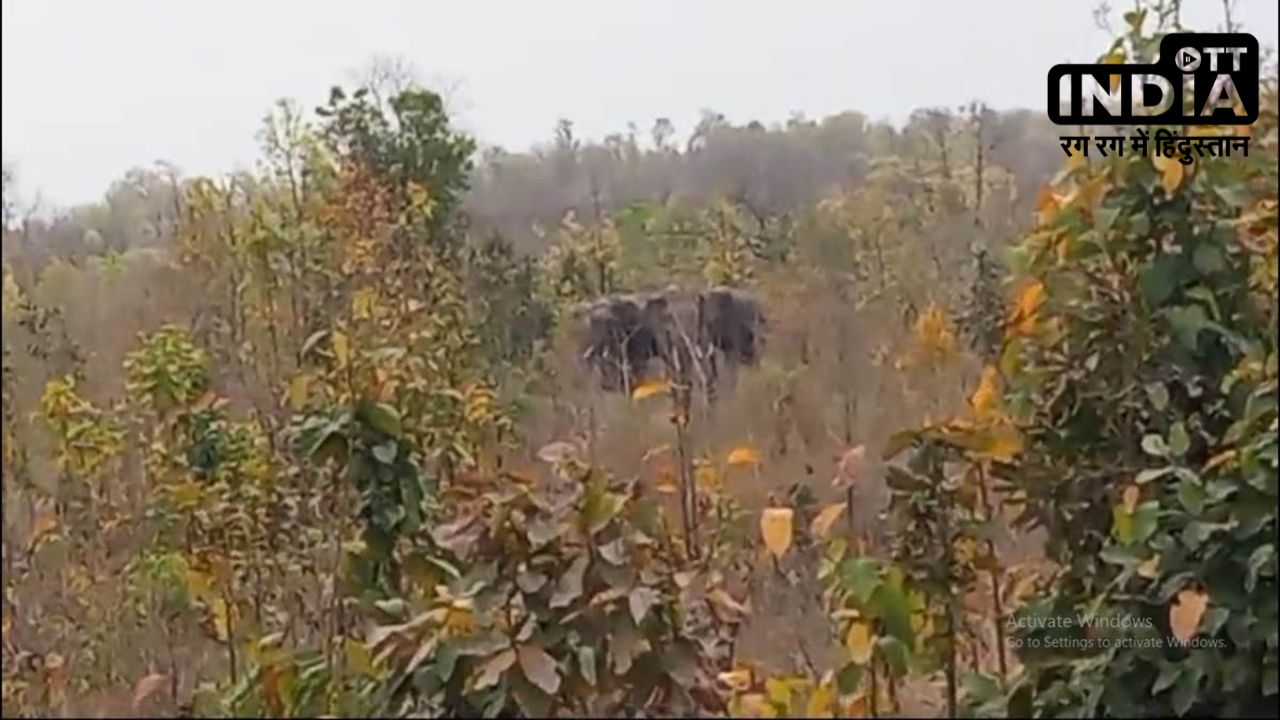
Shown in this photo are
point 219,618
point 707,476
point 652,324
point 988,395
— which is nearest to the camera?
point 988,395

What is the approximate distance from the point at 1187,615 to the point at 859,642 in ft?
1.06

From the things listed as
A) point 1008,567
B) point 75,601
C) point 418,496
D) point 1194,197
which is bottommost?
point 75,601

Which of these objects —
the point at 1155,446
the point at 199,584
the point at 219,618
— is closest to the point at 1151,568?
the point at 1155,446

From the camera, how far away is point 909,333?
7211 millimetres

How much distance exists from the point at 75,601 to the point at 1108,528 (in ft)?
8.22

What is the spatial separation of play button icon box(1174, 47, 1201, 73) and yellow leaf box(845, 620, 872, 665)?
926 millimetres

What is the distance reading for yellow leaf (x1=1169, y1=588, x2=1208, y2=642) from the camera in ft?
5.23

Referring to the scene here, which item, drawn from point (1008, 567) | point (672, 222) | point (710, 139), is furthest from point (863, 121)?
point (1008, 567)

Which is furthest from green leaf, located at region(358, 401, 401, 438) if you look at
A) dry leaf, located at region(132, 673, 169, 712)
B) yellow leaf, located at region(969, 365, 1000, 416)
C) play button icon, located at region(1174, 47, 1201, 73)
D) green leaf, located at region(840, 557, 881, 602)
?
play button icon, located at region(1174, 47, 1201, 73)

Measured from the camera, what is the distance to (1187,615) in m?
1.60

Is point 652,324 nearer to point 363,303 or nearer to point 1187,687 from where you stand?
point 363,303

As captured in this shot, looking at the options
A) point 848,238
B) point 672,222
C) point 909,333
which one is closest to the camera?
point 909,333

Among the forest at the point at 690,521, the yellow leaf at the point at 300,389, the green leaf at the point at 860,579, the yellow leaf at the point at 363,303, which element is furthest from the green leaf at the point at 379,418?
the yellow leaf at the point at 363,303

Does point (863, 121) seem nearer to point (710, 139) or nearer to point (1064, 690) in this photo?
point (710, 139)
